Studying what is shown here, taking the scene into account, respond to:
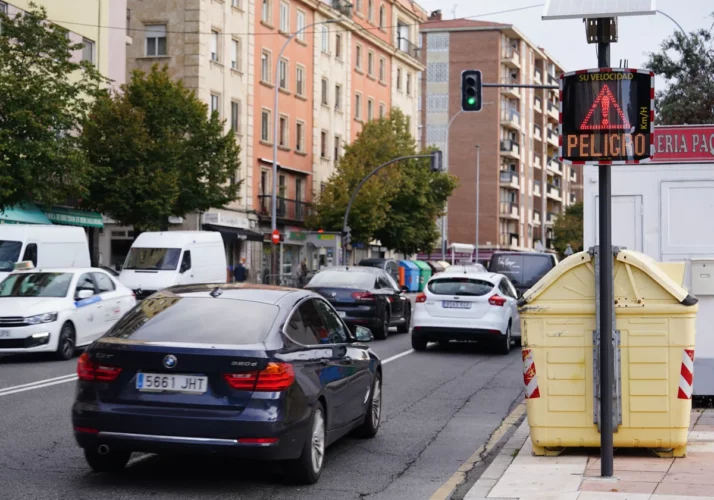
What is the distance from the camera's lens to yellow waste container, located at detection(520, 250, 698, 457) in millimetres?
9312

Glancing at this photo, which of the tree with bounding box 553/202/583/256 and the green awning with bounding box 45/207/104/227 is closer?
the green awning with bounding box 45/207/104/227

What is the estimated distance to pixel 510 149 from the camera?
9800 cm

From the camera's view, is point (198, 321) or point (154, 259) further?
point (154, 259)

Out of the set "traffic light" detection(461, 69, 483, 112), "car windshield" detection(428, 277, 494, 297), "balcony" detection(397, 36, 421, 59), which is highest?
"balcony" detection(397, 36, 421, 59)

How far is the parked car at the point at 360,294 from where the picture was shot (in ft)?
77.7

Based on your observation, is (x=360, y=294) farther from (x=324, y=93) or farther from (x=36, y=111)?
(x=324, y=93)

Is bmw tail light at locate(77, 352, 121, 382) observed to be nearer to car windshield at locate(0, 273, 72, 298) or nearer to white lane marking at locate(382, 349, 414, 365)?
white lane marking at locate(382, 349, 414, 365)

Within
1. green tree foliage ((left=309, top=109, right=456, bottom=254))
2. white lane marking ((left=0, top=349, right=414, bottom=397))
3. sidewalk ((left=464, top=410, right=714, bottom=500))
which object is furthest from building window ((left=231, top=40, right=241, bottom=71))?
sidewalk ((left=464, top=410, right=714, bottom=500))

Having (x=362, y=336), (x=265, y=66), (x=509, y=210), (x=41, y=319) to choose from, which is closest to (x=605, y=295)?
A: (x=362, y=336)

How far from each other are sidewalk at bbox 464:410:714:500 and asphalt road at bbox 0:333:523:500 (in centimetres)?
48

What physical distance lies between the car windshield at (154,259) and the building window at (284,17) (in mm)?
27810

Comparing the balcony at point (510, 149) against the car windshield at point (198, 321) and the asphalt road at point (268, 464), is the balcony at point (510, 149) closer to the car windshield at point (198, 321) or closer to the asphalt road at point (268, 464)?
the asphalt road at point (268, 464)

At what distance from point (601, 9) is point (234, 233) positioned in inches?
1684

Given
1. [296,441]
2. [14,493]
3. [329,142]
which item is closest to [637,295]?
[296,441]
